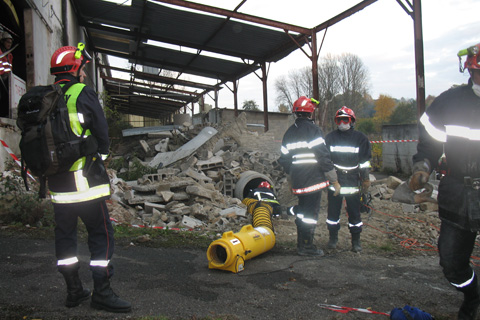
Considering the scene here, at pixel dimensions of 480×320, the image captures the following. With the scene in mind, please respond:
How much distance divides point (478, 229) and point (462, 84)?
1.09 m

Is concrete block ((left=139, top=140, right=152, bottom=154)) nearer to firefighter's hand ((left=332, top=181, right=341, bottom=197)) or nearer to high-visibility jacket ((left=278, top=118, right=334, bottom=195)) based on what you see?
high-visibility jacket ((left=278, top=118, right=334, bottom=195))

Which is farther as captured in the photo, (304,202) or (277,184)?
(277,184)

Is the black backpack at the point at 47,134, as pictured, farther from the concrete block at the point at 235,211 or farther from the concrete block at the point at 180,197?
the concrete block at the point at 180,197

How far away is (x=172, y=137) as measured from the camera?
14.8 m

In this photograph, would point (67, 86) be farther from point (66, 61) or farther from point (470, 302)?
point (470, 302)

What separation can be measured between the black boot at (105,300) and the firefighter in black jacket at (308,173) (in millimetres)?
2594

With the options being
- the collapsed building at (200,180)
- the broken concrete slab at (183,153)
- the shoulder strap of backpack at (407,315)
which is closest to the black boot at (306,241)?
the collapsed building at (200,180)

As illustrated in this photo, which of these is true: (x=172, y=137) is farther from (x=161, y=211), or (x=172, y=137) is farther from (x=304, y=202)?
(x=304, y=202)

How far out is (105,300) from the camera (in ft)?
9.14

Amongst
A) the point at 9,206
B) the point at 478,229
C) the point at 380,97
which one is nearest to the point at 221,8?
the point at 9,206

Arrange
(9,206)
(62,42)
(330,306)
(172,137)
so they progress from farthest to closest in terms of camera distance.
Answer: (172,137) → (62,42) → (9,206) → (330,306)

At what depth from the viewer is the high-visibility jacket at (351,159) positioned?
16.5 feet

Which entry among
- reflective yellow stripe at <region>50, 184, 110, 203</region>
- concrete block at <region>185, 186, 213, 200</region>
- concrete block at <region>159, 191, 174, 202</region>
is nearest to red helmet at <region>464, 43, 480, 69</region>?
reflective yellow stripe at <region>50, 184, 110, 203</region>

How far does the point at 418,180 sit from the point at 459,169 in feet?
0.95
